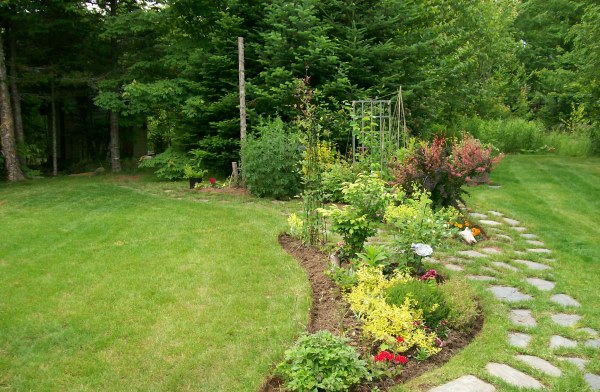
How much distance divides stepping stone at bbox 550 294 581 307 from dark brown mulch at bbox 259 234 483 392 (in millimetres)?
842

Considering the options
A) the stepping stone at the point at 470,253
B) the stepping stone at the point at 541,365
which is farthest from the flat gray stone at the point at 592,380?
A: the stepping stone at the point at 470,253

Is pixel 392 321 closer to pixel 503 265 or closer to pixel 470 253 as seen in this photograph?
pixel 503 265

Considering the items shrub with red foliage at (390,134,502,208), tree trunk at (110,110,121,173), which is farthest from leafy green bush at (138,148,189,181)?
shrub with red foliage at (390,134,502,208)

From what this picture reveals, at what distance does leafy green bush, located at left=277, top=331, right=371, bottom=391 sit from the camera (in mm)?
2709

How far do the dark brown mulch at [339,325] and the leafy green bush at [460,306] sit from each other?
2.6 inches

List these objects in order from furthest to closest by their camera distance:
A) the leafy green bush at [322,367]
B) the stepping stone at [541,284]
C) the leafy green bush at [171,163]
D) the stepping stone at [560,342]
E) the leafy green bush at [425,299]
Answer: the leafy green bush at [171,163] < the stepping stone at [541,284] < the leafy green bush at [425,299] < the stepping stone at [560,342] < the leafy green bush at [322,367]

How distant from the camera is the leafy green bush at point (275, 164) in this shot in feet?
27.9

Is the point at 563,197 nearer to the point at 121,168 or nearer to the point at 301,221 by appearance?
the point at 301,221

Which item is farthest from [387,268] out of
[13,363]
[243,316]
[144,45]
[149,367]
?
[144,45]

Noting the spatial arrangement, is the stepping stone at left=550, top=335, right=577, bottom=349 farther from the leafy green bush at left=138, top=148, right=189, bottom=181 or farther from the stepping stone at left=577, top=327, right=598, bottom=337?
the leafy green bush at left=138, top=148, right=189, bottom=181

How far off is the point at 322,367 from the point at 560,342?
1.81 metres

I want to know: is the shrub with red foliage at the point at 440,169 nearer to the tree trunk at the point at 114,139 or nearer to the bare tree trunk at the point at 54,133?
the tree trunk at the point at 114,139

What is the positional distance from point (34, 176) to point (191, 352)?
11867 millimetres

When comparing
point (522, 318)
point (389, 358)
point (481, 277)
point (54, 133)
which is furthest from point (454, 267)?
point (54, 133)
